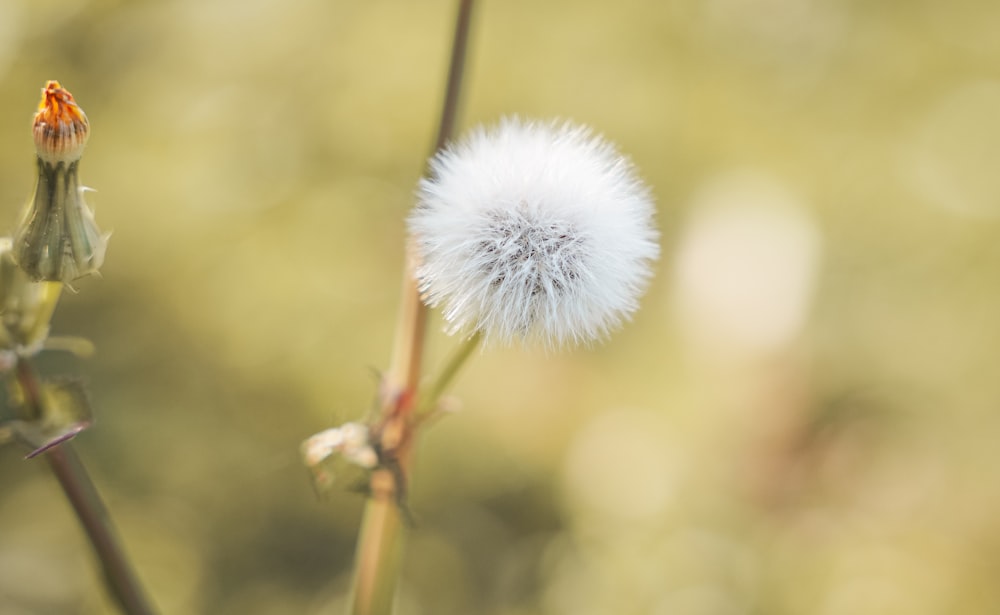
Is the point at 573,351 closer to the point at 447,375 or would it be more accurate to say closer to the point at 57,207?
the point at 447,375

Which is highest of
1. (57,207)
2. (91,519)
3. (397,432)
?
(57,207)

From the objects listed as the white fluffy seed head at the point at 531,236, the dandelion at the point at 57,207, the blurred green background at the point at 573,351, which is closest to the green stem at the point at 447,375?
the white fluffy seed head at the point at 531,236

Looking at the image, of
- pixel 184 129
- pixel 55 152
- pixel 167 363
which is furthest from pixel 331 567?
pixel 55 152

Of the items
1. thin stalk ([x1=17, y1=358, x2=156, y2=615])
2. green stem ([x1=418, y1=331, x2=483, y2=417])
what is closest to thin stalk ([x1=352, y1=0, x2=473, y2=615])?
green stem ([x1=418, y1=331, x2=483, y2=417])

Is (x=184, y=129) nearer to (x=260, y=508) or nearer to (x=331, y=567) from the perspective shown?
(x=260, y=508)

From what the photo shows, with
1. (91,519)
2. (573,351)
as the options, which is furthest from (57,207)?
(573,351)

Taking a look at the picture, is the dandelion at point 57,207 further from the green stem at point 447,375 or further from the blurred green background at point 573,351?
the blurred green background at point 573,351
